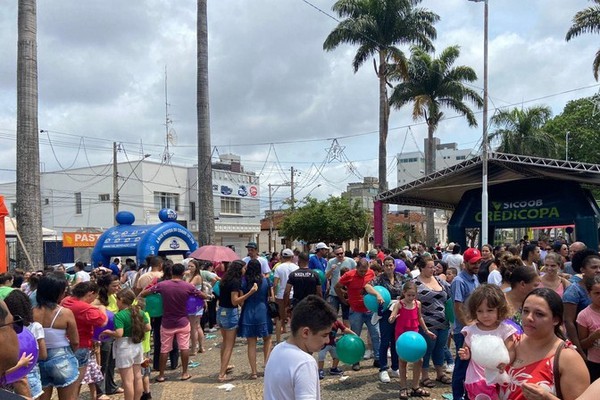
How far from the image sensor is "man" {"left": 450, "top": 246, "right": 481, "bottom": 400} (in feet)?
19.3

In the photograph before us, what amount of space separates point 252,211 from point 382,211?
97.2 feet

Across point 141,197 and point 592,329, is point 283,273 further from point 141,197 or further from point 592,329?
point 141,197

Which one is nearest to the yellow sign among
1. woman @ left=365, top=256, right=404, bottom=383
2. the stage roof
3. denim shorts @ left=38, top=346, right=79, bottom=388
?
the stage roof

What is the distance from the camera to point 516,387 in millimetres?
3178

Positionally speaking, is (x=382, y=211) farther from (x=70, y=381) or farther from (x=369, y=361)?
(x=70, y=381)

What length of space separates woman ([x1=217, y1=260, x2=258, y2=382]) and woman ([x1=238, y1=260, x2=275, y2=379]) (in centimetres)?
10

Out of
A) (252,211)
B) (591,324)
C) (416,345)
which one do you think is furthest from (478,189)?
(252,211)

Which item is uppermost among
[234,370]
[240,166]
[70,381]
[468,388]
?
[240,166]

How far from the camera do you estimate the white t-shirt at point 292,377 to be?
282cm

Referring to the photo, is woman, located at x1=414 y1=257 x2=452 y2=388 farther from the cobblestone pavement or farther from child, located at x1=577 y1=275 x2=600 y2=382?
child, located at x1=577 y1=275 x2=600 y2=382

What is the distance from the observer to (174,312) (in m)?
8.25

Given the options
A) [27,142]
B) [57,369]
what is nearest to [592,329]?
[57,369]

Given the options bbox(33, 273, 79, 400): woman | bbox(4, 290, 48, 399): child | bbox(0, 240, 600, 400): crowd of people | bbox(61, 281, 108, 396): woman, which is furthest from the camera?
bbox(61, 281, 108, 396): woman

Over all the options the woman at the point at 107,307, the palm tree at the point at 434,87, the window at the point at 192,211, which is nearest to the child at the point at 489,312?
the woman at the point at 107,307
